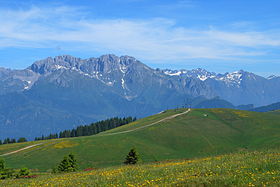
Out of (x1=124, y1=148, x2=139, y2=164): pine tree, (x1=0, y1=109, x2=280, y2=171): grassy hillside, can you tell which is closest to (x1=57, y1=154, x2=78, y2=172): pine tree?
(x1=124, y1=148, x2=139, y2=164): pine tree

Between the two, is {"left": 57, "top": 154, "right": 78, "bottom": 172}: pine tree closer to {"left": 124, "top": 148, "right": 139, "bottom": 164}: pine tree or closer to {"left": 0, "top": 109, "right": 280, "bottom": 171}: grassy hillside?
{"left": 124, "top": 148, "right": 139, "bottom": 164}: pine tree

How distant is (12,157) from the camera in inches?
4146

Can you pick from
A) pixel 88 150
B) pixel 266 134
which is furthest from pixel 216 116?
pixel 88 150

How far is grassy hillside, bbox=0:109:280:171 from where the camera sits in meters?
103

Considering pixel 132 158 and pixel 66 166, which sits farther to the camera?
pixel 132 158

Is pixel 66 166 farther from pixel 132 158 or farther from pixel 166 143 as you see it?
pixel 166 143

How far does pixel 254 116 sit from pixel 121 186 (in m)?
157

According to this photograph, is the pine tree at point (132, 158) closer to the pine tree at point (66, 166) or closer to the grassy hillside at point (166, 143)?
the pine tree at point (66, 166)

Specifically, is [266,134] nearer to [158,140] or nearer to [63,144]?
[158,140]

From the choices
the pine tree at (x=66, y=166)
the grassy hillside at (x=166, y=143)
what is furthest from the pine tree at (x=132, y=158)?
the grassy hillside at (x=166, y=143)

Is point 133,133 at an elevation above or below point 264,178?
below

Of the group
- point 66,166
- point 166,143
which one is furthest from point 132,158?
point 166,143

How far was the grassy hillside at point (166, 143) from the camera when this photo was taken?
336ft

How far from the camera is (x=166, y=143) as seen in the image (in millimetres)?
127000
